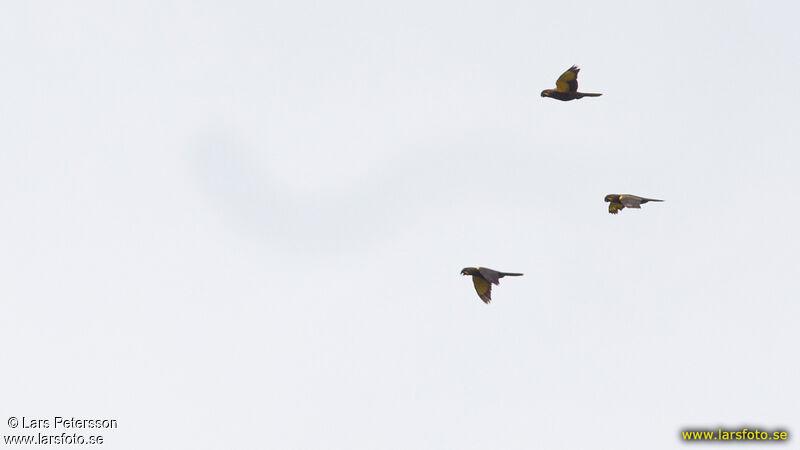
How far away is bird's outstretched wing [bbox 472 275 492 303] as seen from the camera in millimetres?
77438

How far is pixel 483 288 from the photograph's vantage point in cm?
7762

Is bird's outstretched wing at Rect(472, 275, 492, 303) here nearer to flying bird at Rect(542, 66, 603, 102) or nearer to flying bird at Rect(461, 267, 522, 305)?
flying bird at Rect(461, 267, 522, 305)

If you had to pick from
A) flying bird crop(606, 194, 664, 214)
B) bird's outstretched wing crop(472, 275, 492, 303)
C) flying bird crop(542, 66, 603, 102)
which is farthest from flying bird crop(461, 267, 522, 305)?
flying bird crop(542, 66, 603, 102)

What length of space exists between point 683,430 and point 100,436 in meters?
46.7

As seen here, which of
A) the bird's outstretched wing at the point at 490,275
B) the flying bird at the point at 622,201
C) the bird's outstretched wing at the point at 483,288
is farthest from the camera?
the bird's outstretched wing at the point at 483,288

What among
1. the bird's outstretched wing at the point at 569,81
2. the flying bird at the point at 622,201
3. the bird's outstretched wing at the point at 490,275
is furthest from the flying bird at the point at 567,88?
the bird's outstretched wing at the point at 490,275

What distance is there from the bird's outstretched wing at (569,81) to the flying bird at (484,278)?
12.7 meters

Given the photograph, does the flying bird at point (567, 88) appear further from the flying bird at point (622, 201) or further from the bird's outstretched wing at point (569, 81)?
the flying bird at point (622, 201)

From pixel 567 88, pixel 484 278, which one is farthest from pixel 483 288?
pixel 567 88

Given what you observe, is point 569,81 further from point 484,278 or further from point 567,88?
point 484,278

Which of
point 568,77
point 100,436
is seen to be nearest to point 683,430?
point 568,77

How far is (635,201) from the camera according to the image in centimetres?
7425

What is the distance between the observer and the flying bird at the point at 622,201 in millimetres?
74188

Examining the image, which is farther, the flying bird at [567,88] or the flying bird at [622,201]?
the flying bird at [567,88]
